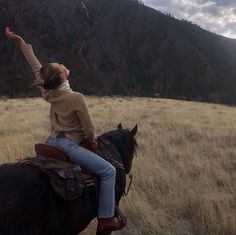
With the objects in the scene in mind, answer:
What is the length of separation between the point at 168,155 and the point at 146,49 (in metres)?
137

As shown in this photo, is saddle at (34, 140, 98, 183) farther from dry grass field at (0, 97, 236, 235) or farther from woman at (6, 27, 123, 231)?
dry grass field at (0, 97, 236, 235)

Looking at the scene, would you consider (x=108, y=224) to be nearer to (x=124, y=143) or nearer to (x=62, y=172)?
(x=62, y=172)

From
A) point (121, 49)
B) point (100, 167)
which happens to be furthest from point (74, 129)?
point (121, 49)

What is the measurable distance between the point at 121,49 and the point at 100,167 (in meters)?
141

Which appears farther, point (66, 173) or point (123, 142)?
point (123, 142)

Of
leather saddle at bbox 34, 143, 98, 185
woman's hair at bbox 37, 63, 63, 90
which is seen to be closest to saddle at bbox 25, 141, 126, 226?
leather saddle at bbox 34, 143, 98, 185

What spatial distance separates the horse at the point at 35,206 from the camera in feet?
12.6

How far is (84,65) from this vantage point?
126 m

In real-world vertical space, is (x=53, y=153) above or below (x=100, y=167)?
above

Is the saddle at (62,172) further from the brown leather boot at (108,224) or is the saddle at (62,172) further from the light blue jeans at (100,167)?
the brown leather boot at (108,224)

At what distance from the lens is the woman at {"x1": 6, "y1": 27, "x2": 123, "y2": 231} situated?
180 inches

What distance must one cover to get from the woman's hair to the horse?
2.77 feet

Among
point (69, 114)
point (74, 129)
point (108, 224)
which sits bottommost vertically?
point (108, 224)

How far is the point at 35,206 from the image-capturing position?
4000mm
